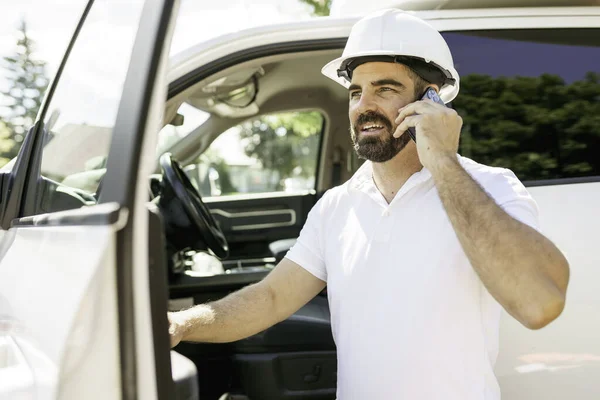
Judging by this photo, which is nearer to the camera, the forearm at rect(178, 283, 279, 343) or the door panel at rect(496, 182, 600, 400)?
the forearm at rect(178, 283, 279, 343)

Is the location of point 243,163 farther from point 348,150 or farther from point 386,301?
point 386,301

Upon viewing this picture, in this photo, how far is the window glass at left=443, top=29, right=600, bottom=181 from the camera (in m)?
2.11

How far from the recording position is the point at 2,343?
1.34m

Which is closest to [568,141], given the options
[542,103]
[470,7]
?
[542,103]

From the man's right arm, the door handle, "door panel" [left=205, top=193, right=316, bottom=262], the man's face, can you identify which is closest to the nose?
the man's face

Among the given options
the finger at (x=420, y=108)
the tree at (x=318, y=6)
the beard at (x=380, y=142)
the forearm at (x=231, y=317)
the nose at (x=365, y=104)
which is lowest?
the forearm at (x=231, y=317)

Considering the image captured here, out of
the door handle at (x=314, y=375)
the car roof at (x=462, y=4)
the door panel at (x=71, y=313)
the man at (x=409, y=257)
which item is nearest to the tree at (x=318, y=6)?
the car roof at (x=462, y=4)

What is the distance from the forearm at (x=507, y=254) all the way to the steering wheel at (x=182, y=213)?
1675 mm

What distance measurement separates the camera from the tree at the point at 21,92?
5.59ft

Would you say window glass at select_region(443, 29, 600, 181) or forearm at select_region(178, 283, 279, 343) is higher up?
window glass at select_region(443, 29, 600, 181)

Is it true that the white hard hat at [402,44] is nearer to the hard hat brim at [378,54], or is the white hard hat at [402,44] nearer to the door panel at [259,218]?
the hard hat brim at [378,54]

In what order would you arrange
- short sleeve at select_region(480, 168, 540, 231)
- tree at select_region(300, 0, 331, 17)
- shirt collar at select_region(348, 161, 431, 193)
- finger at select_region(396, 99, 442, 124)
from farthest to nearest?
tree at select_region(300, 0, 331, 17)
shirt collar at select_region(348, 161, 431, 193)
finger at select_region(396, 99, 442, 124)
short sleeve at select_region(480, 168, 540, 231)

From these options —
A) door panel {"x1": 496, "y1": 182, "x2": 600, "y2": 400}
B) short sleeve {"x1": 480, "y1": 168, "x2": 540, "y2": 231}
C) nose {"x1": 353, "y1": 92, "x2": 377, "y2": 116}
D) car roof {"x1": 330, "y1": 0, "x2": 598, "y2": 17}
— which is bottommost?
door panel {"x1": 496, "y1": 182, "x2": 600, "y2": 400}

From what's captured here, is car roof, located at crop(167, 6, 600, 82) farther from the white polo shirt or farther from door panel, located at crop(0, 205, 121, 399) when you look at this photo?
door panel, located at crop(0, 205, 121, 399)
